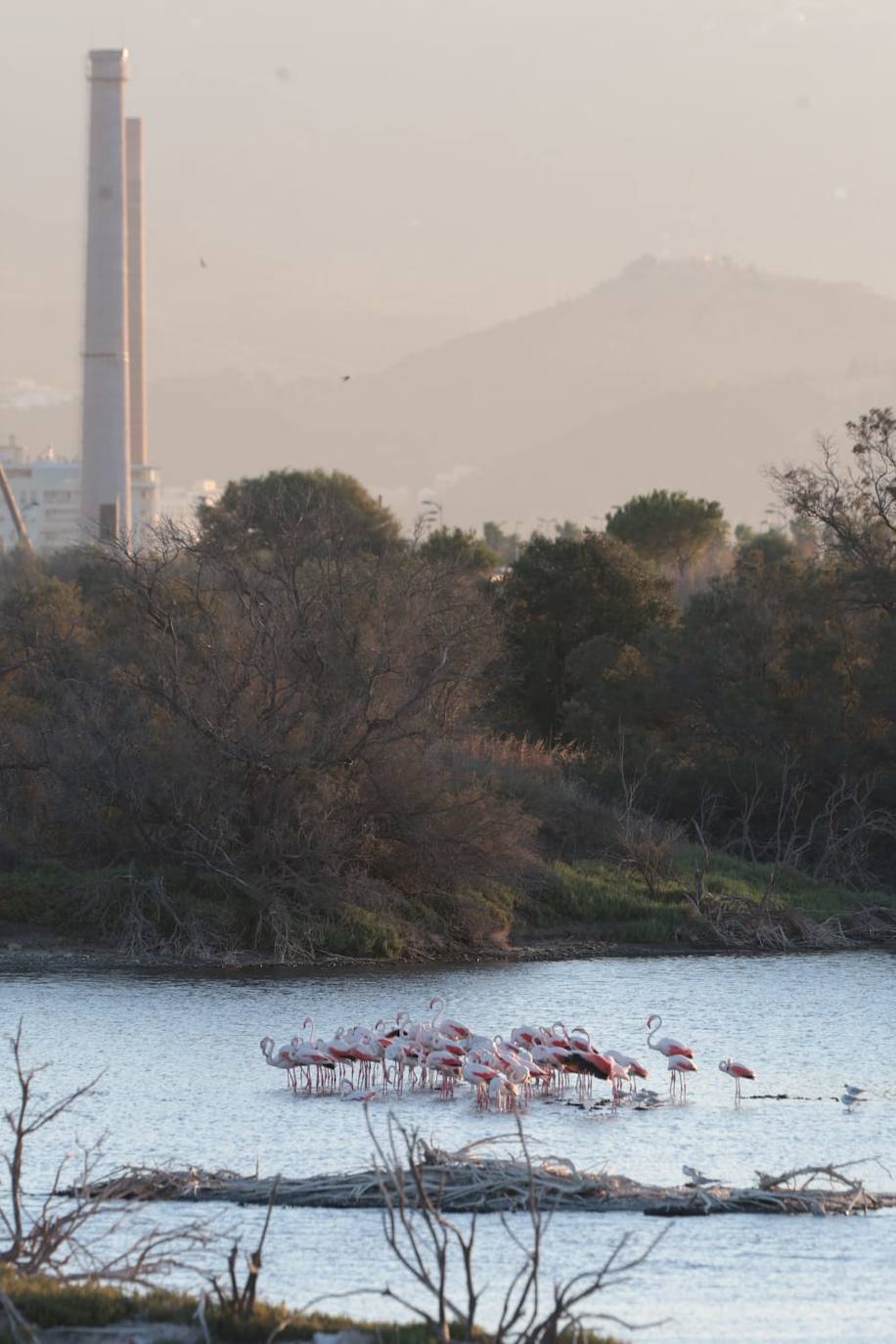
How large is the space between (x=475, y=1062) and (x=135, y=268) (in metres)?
101

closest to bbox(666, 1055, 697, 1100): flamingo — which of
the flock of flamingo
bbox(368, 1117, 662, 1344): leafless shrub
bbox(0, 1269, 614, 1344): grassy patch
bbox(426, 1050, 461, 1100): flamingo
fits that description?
the flock of flamingo

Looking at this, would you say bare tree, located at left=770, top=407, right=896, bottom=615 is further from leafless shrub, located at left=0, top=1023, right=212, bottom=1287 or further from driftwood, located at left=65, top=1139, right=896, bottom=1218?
driftwood, located at left=65, top=1139, right=896, bottom=1218

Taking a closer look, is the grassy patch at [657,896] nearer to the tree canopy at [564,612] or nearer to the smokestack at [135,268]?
the tree canopy at [564,612]

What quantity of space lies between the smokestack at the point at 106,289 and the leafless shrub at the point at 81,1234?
67931mm

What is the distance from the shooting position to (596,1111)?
1967 centimetres

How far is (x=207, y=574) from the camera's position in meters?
35.1

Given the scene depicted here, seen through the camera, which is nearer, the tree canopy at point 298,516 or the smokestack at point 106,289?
the tree canopy at point 298,516

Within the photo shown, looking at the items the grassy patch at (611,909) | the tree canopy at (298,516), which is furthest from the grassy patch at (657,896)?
the tree canopy at (298,516)

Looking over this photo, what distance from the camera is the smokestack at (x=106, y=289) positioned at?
8350 cm

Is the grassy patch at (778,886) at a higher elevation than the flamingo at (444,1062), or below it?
higher

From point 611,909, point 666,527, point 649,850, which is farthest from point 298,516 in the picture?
point 666,527

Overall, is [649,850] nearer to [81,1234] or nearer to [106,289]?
[81,1234]

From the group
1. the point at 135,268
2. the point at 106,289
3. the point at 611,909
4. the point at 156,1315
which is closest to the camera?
the point at 156,1315

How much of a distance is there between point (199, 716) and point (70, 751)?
2160mm
